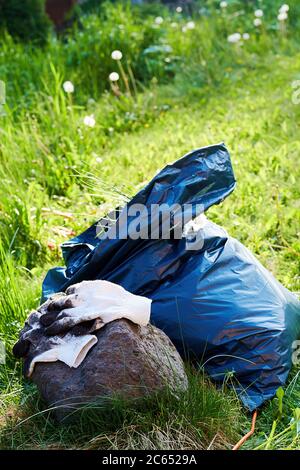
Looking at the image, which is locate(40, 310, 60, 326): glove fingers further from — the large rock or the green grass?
the green grass

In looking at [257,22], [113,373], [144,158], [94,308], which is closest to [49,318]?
[94,308]

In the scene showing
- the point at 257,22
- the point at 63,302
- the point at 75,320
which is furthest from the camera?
the point at 257,22

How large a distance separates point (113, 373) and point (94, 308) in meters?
0.26

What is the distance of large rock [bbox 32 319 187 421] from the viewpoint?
267 centimetres

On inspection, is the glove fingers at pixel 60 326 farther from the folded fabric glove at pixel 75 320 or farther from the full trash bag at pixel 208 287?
the full trash bag at pixel 208 287

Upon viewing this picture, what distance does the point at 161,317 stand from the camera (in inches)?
123

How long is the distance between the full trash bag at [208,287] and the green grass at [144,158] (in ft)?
0.40

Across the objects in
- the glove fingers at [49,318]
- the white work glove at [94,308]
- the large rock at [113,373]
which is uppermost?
the white work glove at [94,308]

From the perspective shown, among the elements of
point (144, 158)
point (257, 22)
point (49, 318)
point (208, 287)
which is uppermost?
point (49, 318)

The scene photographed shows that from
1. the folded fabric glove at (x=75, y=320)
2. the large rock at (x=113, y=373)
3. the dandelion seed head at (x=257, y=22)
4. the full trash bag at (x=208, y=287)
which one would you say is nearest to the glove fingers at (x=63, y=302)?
the folded fabric glove at (x=75, y=320)

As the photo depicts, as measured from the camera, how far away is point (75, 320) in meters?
2.77

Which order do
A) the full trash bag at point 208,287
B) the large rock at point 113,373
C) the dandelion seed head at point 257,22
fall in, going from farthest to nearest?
the dandelion seed head at point 257,22 < the full trash bag at point 208,287 < the large rock at point 113,373

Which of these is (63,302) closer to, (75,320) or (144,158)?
(75,320)

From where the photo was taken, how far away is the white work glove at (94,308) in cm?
276
